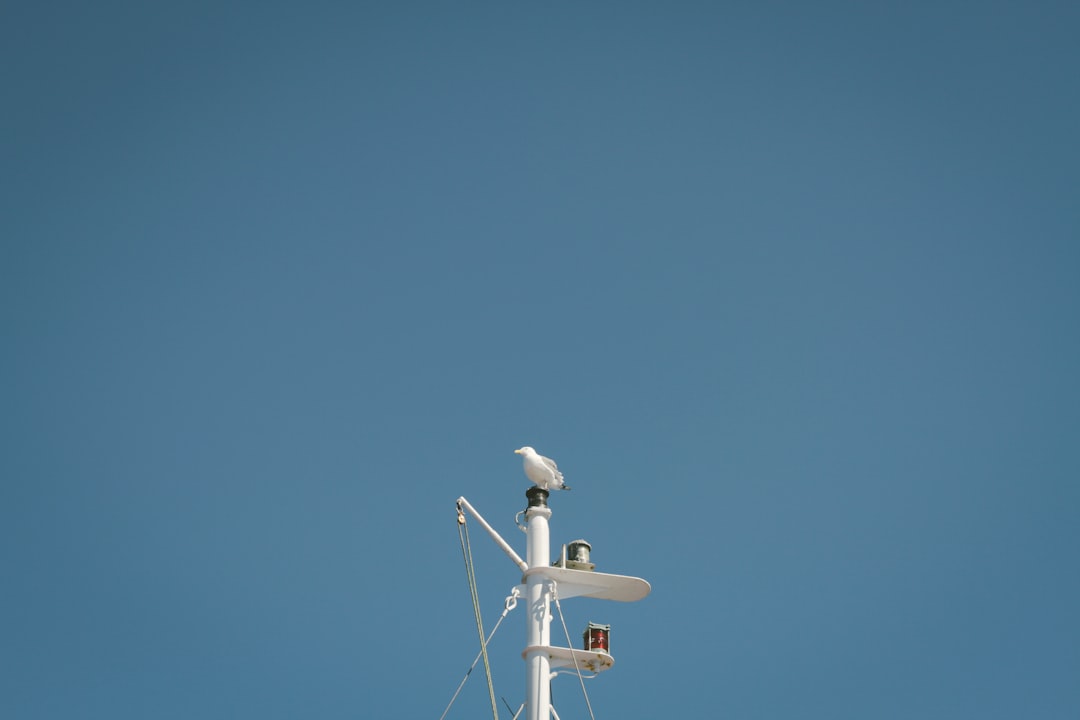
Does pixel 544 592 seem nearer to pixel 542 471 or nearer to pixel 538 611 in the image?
pixel 538 611

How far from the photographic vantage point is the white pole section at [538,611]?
22422mm

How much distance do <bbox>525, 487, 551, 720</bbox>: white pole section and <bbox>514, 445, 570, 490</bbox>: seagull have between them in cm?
24

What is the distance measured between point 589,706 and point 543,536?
3.33 meters

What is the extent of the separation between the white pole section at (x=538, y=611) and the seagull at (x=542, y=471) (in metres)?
0.24

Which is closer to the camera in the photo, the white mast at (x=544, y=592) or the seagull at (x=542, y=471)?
the white mast at (x=544, y=592)

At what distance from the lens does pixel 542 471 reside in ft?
82.5

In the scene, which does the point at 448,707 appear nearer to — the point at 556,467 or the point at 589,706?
the point at 589,706

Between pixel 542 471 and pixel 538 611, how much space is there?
3017 mm

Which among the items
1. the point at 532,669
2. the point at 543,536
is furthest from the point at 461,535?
the point at 532,669

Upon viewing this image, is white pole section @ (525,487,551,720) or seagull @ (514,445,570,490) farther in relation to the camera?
seagull @ (514,445,570,490)

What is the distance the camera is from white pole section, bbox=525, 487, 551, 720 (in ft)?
73.6

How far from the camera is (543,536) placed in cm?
2438

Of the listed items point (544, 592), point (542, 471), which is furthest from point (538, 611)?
point (542, 471)

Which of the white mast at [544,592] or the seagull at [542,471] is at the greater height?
the seagull at [542,471]
